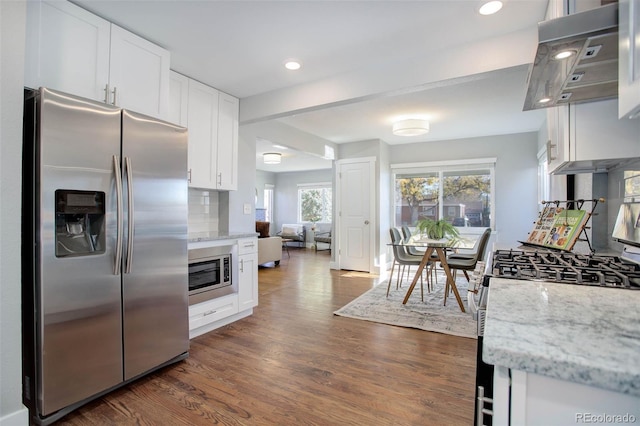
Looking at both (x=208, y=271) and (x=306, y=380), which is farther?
(x=208, y=271)

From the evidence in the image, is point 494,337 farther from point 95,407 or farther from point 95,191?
point 95,407

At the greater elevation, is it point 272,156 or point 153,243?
point 272,156

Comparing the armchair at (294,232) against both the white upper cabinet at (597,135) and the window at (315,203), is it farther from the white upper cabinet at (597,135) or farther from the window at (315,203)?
the white upper cabinet at (597,135)

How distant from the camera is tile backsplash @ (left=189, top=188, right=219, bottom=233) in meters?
3.44

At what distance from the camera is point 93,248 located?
1862 millimetres

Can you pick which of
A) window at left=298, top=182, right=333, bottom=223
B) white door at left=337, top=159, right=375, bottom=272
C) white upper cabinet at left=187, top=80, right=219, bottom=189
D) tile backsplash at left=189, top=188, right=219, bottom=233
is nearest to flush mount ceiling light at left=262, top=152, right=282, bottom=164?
white door at left=337, top=159, right=375, bottom=272

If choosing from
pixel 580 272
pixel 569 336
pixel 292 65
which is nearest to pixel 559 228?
pixel 580 272

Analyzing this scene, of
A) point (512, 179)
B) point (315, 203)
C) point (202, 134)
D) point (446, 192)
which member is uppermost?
point (202, 134)

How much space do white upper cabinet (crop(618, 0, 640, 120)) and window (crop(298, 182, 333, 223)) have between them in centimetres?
880

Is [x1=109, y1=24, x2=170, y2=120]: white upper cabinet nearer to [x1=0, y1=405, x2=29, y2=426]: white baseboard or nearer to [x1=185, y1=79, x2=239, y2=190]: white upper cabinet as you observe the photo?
[x1=185, y1=79, x2=239, y2=190]: white upper cabinet

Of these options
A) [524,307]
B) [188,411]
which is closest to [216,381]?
[188,411]

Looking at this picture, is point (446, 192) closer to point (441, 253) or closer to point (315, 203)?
point (441, 253)

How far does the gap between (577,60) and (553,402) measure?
3.99 ft

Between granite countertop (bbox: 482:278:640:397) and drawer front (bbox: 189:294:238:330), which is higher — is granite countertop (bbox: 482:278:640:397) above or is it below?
above
